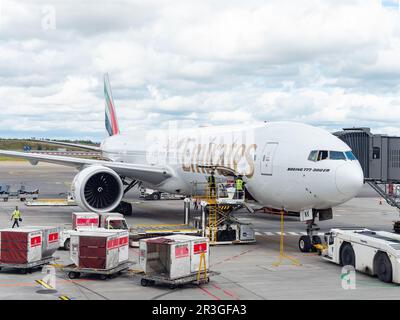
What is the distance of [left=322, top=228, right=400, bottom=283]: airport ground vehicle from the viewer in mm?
16172

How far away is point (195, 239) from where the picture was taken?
53.2ft

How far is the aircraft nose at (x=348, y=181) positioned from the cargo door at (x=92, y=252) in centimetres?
807

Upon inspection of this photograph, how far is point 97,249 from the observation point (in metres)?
16.2

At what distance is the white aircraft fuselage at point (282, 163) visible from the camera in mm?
19453

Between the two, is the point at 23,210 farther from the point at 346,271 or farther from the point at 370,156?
the point at 346,271

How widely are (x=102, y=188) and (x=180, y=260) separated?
12889 millimetres

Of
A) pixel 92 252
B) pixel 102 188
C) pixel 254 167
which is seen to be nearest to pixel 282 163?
pixel 254 167

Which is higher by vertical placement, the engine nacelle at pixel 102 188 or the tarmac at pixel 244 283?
the engine nacelle at pixel 102 188

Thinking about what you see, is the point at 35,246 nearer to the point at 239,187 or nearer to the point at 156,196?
the point at 239,187

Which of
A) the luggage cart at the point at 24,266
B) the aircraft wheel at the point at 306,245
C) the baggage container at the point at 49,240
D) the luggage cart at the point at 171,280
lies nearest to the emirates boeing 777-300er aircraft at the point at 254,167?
the aircraft wheel at the point at 306,245

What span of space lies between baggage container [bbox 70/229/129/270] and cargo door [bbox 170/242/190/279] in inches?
82.1

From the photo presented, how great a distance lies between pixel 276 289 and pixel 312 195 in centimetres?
563

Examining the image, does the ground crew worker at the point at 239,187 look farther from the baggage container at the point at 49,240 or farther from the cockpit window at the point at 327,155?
the baggage container at the point at 49,240
